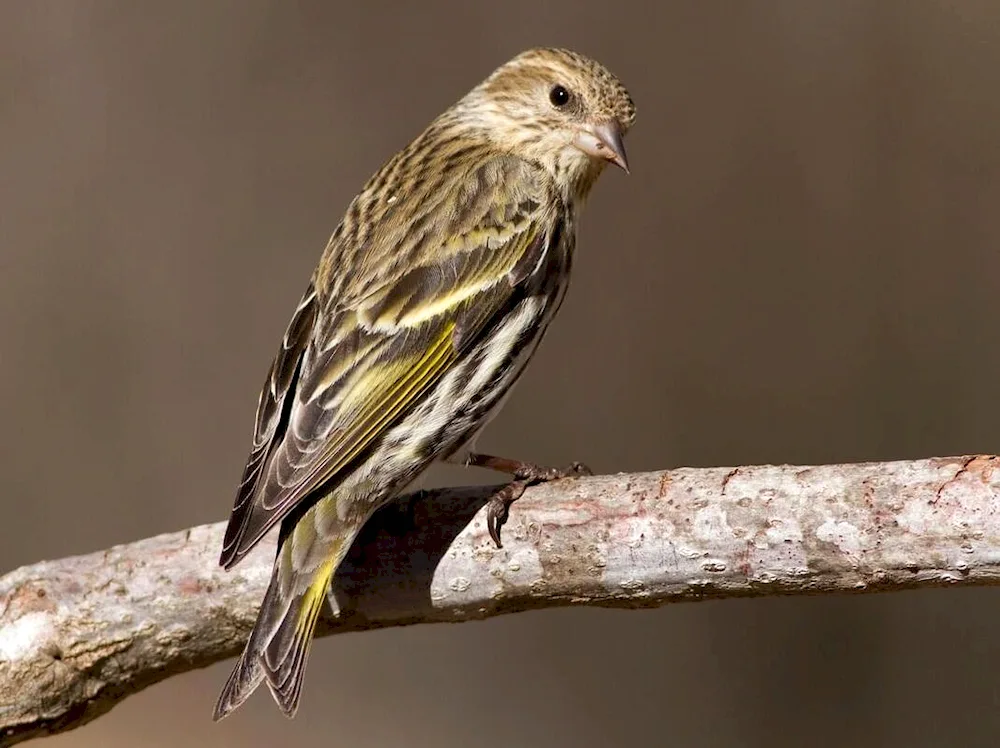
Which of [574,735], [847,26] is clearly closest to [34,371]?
[574,735]

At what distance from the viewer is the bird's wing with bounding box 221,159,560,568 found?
3.19m

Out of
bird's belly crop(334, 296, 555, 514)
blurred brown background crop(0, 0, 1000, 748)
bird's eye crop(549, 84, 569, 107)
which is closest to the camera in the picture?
bird's belly crop(334, 296, 555, 514)

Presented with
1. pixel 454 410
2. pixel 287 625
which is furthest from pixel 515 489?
pixel 287 625

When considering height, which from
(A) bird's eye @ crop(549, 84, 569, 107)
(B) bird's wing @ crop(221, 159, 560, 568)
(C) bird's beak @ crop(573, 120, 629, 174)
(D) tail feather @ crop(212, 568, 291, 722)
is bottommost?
(D) tail feather @ crop(212, 568, 291, 722)

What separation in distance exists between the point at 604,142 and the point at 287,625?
1560mm

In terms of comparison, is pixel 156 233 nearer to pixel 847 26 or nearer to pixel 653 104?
pixel 653 104

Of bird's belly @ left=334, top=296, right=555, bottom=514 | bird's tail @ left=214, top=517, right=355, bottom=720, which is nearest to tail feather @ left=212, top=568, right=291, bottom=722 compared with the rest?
bird's tail @ left=214, top=517, right=355, bottom=720

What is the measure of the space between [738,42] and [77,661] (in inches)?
153

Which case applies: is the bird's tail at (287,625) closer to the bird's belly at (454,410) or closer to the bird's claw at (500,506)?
the bird's belly at (454,410)

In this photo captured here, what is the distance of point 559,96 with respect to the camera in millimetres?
3973

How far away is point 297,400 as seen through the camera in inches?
132

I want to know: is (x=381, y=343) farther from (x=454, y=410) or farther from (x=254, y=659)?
(x=254, y=659)

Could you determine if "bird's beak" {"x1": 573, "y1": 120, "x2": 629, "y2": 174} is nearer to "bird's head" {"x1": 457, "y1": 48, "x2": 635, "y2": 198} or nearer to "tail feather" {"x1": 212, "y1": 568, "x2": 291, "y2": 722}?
"bird's head" {"x1": 457, "y1": 48, "x2": 635, "y2": 198}

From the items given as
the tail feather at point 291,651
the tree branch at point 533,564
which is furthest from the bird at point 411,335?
the tree branch at point 533,564
